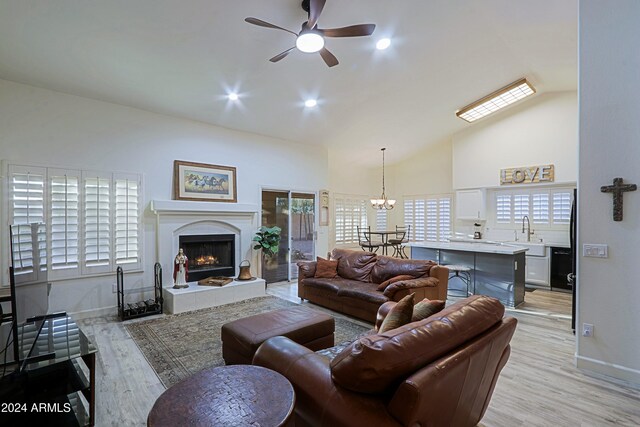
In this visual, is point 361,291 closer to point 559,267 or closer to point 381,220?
point 559,267

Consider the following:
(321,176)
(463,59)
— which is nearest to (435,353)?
(463,59)

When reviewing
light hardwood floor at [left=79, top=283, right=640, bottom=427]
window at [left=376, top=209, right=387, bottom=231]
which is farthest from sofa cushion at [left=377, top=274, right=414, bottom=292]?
window at [left=376, top=209, right=387, bottom=231]

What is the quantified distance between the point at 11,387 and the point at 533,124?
8728 mm

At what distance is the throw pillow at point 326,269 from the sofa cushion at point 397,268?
0.72m

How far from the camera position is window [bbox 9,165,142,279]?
12.6 ft

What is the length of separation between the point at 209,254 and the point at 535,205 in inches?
279

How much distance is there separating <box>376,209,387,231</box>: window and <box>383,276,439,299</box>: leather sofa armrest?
5.59 metres

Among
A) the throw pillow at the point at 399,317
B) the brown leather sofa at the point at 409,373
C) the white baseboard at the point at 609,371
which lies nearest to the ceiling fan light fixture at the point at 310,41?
the throw pillow at the point at 399,317

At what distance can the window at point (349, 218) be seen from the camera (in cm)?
847

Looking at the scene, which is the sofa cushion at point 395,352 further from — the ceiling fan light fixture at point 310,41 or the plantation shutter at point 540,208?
the plantation shutter at point 540,208

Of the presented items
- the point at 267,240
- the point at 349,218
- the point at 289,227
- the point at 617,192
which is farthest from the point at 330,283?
the point at 349,218

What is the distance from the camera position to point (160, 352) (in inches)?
125

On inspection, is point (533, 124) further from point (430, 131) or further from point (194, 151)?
point (194, 151)

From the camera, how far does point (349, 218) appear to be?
28.7ft
